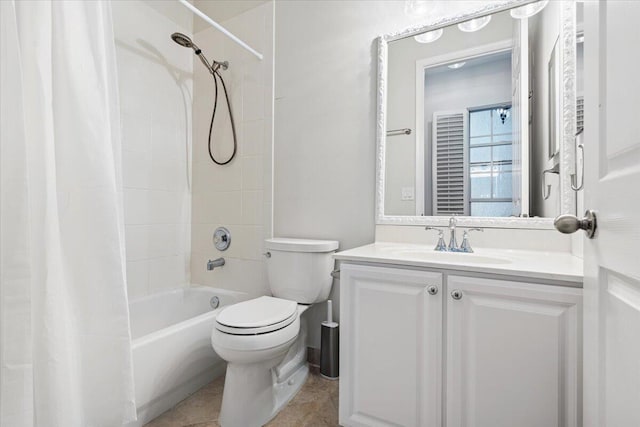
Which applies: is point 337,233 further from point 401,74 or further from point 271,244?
point 401,74

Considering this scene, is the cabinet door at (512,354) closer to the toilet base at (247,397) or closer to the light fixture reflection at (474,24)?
the toilet base at (247,397)

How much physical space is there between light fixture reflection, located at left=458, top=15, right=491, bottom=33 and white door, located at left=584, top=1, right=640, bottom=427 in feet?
2.88

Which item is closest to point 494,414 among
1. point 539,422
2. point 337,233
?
point 539,422

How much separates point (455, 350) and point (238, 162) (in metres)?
1.70

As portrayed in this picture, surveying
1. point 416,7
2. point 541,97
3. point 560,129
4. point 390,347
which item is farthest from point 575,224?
point 416,7

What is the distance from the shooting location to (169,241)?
84.2 inches

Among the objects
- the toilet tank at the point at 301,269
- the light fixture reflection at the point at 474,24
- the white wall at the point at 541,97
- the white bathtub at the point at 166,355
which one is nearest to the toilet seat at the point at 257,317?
the toilet tank at the point at 301,269

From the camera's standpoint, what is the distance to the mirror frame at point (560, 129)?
123cm

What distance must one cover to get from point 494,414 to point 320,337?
1002 millimetres

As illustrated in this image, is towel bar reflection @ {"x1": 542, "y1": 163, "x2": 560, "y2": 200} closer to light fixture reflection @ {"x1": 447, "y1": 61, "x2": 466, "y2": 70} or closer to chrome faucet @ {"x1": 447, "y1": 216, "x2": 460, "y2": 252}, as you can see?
chrome faucet @ {"x1": 447, "y1": 216, "x2": 460, "y2": 252}

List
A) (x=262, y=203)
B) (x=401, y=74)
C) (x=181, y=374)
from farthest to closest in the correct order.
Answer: (x=262, y=203) → (x=401, y=74) → (x=181, y=374)

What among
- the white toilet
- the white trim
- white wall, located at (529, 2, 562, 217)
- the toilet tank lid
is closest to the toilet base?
the white toilet

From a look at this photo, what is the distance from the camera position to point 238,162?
212 cm

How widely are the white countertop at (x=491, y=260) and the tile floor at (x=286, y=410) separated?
2.52 ft
